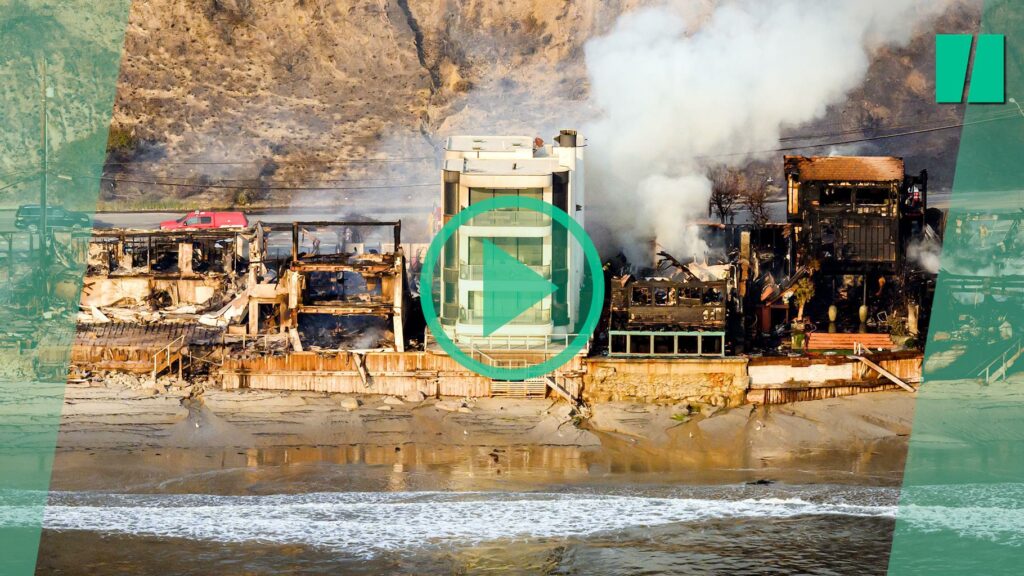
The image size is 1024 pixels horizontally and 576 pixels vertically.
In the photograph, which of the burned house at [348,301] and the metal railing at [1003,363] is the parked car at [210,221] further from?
the metal railing at [1003,363]

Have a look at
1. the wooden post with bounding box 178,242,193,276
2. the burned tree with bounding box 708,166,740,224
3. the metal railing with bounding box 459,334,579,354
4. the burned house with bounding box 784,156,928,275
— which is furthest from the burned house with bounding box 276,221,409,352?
the burned house with bounding box 784,156,928,275

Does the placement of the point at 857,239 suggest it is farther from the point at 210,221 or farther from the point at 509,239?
the point at 210,221

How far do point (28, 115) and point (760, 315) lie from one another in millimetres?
54586

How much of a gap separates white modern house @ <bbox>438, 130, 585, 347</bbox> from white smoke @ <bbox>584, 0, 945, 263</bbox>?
722cm

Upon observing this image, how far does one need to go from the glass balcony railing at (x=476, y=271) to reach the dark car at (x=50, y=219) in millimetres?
Answer: 20747

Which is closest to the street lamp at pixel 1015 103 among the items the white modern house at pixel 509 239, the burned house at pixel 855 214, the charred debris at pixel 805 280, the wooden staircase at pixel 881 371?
the charred debris at pixel 805 280

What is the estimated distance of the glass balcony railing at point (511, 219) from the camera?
61531 mm

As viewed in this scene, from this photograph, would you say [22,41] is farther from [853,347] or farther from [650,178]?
[853,347]

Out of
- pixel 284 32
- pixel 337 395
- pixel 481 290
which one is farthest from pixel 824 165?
pixel 284 32

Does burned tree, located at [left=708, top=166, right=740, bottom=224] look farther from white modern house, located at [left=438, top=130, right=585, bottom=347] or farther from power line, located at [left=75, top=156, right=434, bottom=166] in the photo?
power line, located at [left=75, top=156, right=434, bottom=166]
